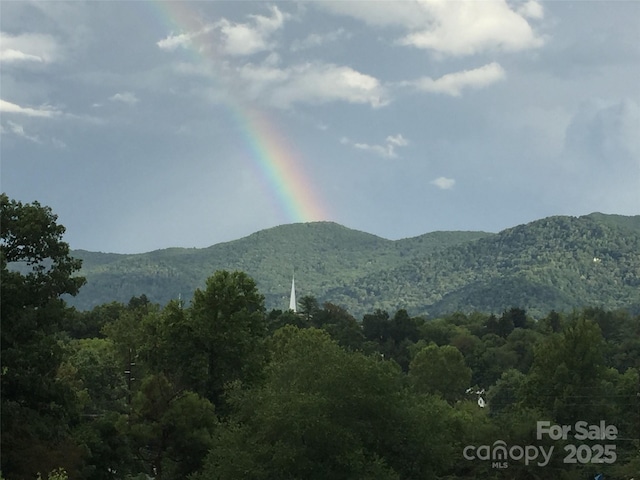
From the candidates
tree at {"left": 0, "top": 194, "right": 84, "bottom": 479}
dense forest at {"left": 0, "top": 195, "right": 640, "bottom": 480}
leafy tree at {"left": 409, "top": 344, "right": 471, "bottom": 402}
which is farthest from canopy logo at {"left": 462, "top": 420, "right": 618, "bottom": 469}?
leafy tree at {"left": 409, "top": 344, "right": 471, "bottom": 402}

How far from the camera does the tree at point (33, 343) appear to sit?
3581 centimetres

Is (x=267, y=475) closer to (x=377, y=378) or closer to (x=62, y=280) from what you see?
(x=377, y=378)

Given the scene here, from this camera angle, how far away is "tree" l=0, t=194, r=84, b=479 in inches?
1410

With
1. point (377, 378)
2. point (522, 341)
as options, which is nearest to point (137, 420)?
point (377, 378)

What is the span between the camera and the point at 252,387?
2218 inches

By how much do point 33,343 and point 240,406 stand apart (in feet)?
50.2

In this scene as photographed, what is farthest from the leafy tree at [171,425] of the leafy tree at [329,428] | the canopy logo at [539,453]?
the canopy logo at [539,453]

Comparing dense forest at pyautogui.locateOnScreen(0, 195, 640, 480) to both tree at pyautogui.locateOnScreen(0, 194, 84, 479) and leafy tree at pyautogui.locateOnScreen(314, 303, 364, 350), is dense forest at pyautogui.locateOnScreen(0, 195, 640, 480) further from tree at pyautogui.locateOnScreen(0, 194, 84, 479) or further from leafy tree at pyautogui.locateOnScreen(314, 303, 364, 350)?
leafy tree at pyautogui.locateOnScreen(314, 303, 364, 350)

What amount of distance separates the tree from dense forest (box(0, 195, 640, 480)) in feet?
0.18

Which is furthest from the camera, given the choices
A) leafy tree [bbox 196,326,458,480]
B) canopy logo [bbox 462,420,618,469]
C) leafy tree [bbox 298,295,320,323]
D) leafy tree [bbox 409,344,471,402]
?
leafy tree [bbox 298,295,320,323]

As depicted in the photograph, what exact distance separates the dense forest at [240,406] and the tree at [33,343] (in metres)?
0.06

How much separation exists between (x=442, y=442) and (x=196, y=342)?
18029 millimetres

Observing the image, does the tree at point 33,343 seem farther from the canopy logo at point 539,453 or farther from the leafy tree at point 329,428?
the canopy logo at point 539,453

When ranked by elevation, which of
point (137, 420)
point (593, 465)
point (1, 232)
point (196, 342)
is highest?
point (1, 232)
